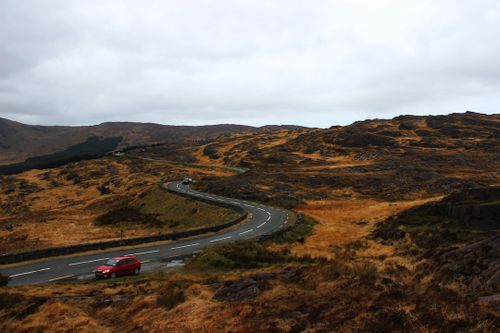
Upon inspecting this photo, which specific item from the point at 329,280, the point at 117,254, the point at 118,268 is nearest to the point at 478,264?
the point at 329,280

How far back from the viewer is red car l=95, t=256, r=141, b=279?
914 inches

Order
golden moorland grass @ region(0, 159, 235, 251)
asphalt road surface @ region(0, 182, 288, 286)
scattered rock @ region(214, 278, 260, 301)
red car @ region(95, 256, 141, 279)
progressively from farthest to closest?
golden moorland grass @ region(0, 159, 235, 251), asphalt road surface @ region(0, 182, 288, 286), red car @ region(95, 256, 141, 279), scattered rock @ region(214, 278, 260, 301)

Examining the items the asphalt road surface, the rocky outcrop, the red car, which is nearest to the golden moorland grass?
the asphalt road surface

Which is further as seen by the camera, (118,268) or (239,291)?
(118,268)

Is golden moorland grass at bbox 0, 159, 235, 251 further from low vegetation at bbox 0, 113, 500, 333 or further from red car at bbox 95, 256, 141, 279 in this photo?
red car at bbox 95, 256, 141, 279

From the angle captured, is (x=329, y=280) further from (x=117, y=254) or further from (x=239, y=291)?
(x=117, y=254)

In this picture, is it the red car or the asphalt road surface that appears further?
the asphalt road surface

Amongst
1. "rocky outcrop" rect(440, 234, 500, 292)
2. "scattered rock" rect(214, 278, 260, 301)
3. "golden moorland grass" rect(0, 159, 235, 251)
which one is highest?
"rocky outcrop" rect(440, 234, 500, 292)

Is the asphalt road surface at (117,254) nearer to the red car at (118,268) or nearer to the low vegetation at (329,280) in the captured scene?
the red car at (118,268)

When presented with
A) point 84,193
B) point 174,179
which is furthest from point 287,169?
point 84,193

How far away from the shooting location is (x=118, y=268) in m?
23.5

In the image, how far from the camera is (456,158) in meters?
87.0

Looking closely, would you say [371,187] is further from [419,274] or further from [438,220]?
[419,274]

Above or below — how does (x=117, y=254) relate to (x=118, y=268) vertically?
below
